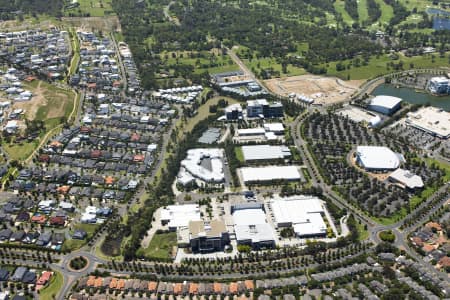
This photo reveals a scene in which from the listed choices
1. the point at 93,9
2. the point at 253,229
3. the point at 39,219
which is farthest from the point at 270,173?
the point at 93,9

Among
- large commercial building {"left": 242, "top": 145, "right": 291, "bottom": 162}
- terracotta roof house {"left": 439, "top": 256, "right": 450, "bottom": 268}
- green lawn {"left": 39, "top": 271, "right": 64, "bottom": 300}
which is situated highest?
large commercial building {"left": 242, "top": 145, "right": 291, "bottom": 162}

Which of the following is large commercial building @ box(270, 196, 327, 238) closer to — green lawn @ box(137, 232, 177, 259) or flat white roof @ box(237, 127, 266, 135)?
green lawn @ box(137, 232, 177, 259)

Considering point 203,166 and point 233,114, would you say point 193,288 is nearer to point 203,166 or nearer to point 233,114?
point 203,166

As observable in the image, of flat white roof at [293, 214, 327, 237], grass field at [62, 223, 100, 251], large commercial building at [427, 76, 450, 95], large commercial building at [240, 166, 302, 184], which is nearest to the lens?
grass field at [62, 223, 100, 251]

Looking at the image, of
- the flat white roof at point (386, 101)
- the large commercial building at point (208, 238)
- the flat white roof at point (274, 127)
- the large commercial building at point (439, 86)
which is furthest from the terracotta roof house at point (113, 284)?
the large commercial building at point (439, 86)

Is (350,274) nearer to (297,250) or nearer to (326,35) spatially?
(297,250)

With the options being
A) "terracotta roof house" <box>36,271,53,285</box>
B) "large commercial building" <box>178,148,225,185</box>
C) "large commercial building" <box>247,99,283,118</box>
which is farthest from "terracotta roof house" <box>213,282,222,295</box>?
"large commercial building" <box>247,99,283,118</box>

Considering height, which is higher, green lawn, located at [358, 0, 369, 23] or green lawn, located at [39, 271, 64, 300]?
green lawn, located at [358, 0, 369, 23]

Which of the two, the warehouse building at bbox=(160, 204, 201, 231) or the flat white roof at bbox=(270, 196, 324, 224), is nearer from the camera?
the warehouse building at bbox=(160, 204, 201, 231)
